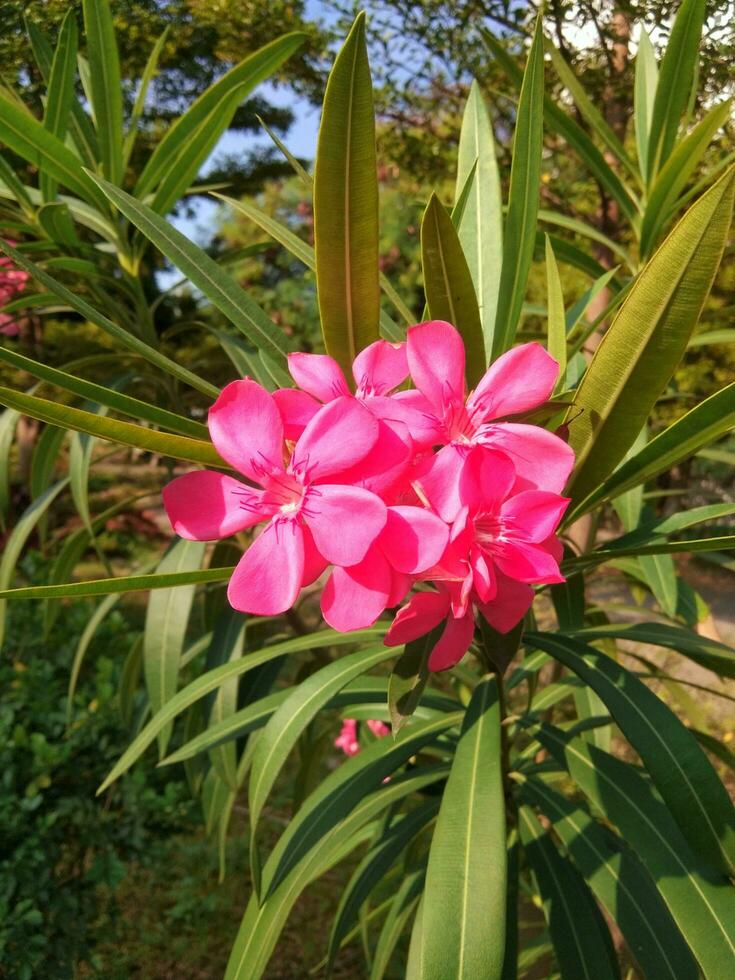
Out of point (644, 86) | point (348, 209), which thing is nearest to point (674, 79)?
point (644, 86)

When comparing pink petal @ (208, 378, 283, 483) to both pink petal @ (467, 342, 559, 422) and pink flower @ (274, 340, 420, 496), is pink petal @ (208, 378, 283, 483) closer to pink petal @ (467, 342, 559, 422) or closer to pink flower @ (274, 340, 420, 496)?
pink flower @ (274, 340, 420, 496)

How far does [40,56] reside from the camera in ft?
Answer: 4.51

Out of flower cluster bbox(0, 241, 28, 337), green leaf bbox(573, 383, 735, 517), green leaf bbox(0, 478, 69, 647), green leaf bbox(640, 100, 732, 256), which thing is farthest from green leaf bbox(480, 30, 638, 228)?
flower cluster bbox(0, 241, 28, 337)

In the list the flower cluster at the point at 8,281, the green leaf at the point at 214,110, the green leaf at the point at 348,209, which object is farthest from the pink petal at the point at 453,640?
the flower cluster at the point at 8,281

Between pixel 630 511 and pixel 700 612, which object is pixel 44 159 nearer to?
pixel 630 511

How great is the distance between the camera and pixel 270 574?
523 mm

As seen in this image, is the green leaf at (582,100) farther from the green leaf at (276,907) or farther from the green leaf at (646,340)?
the green leaf at (276,907)

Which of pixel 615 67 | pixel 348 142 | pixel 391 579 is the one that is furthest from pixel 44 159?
pixel 615 67

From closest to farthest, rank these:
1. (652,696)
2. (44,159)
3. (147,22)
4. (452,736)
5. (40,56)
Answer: (652,696) < (44,159) < (452,736) < (40,56) < (147,22)

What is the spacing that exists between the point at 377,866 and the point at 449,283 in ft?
2.84

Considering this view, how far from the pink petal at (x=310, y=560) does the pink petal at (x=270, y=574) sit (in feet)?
0.03

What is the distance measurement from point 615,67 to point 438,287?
1.84 metres

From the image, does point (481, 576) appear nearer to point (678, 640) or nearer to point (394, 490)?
point (394, 490)

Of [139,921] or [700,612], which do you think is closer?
[700,612]
